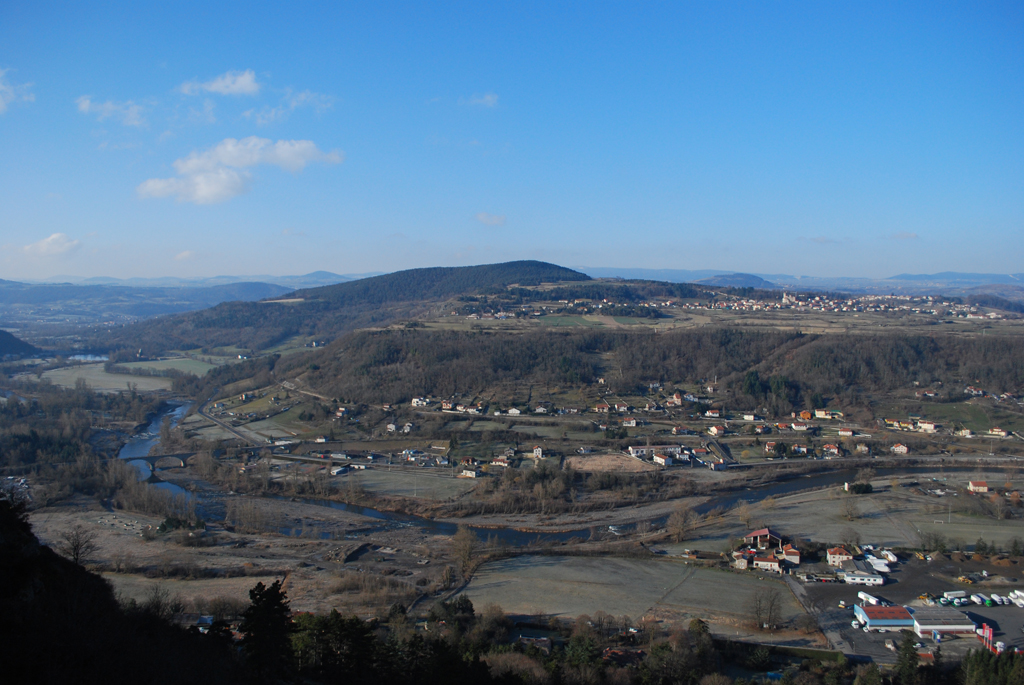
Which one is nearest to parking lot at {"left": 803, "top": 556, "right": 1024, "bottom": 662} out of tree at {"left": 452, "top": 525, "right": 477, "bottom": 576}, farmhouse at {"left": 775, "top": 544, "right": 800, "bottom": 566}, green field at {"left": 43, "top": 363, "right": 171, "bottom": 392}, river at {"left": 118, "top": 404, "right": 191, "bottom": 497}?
farmhouse at {"left": 775, "top": 544, "right": 800, "bottom": 566}

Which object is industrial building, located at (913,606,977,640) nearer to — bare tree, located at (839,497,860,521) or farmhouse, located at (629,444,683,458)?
bare tree, located at (839,497,860,521)

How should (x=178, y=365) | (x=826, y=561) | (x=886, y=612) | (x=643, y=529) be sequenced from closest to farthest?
(x=886, y=612), (x=826, y=561), (x=643, y=529), (x=178, y=365)

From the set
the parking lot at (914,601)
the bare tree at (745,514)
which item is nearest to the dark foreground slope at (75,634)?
the parking lot at (914,601)

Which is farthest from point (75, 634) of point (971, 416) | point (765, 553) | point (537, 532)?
point (971, 416)

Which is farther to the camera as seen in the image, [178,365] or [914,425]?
[178,365]

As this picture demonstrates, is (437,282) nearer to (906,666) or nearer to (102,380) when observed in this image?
(102,380)
